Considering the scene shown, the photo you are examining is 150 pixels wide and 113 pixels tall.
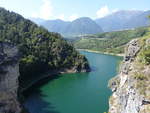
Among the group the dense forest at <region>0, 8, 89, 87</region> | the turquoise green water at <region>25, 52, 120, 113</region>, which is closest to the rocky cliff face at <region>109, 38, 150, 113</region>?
the turquoise green water at <region>25, 52, 120, 113</region>

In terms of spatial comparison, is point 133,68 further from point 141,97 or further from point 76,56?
point 76,56

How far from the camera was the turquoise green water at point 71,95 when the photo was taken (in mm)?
46938

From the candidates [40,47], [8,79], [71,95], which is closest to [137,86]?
[8,79]

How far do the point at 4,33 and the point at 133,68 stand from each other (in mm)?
72546

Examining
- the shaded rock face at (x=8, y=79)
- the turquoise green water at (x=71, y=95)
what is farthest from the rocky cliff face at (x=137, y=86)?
the turquoise green water at (x=71, y=95)

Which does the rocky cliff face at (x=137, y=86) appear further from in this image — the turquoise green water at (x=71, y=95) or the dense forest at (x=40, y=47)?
the dense forest at (x=40, y=47)

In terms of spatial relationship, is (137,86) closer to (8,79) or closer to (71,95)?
(8,79)

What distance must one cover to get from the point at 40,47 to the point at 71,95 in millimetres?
39702

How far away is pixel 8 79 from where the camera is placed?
3666 centimetres

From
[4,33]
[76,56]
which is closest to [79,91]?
[76,56]

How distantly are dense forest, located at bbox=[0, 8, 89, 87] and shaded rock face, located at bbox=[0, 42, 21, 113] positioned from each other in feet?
127

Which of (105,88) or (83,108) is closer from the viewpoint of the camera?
(83,108)

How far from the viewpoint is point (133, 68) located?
26453 millimetres

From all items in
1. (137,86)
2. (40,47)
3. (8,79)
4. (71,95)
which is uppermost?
(40,47)
